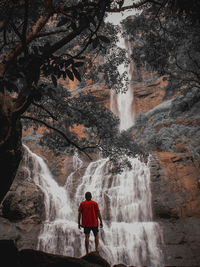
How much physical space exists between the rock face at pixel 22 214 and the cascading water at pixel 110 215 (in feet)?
1.63

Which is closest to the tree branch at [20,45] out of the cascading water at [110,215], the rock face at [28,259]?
the rock face at [28,259]

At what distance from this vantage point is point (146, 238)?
33.5 feet

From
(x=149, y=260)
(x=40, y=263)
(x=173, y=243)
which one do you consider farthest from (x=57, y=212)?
(x=40, y=263)

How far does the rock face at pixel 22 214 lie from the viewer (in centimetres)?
1001

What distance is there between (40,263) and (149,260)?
7526 millimetres

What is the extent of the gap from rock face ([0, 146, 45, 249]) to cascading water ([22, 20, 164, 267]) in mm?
498

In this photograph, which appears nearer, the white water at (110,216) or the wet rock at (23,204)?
the white water at (110,216)

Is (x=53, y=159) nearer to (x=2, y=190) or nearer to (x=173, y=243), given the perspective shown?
(x=173, y=243)

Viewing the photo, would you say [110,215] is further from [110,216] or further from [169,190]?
[169,190]

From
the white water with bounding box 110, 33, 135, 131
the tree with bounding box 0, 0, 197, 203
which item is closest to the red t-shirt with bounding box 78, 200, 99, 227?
the tree with bounding box 0, 0, 197, 203

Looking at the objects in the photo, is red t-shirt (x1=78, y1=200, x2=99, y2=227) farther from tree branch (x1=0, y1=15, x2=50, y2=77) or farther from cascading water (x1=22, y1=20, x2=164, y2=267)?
cascading water (x1=22, y1=20, x2=164, y2=267)

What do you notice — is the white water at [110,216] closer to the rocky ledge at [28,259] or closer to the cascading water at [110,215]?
the cascading water at [110,215]

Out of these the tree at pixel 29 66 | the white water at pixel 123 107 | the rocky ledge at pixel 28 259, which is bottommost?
the rocky ledge at pixel 28 259

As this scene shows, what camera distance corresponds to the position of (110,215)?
39.7 feet
